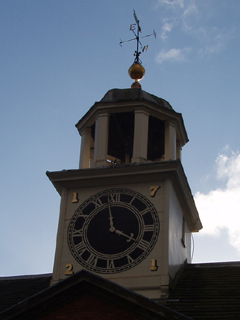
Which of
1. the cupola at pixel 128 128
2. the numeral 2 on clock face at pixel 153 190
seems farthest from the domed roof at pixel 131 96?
the numeral 2 on clock face at pixel 153 190

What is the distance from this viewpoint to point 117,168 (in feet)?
65.6

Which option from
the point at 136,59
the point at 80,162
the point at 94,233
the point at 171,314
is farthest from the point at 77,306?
the point at 136,59

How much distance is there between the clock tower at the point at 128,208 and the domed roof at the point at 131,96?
0.03m

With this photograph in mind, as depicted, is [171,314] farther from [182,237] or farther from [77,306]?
[182,237]

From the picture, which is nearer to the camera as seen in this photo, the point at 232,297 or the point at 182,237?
the point at 232,297

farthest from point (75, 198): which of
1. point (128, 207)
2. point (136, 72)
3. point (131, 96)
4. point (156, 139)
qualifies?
point (136, 72)

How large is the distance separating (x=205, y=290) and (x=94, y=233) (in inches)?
141

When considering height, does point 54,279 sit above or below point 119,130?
below

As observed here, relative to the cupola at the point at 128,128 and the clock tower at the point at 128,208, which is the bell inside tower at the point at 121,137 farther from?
the clock tower at the point at 128,208

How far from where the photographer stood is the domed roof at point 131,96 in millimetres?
22109

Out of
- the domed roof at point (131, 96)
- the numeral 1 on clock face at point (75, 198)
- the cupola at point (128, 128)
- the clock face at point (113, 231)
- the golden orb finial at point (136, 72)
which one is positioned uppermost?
the golden orb finial at point (136, 72)

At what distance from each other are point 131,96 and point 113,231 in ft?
17.0

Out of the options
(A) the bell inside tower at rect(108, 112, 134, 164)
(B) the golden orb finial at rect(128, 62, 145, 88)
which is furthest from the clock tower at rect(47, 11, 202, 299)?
(B) the golden orb finial at rect(128, 62, 145, 88)

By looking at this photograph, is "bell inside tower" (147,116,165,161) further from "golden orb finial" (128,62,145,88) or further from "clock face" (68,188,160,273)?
"clock face" (68,188,160,273)
